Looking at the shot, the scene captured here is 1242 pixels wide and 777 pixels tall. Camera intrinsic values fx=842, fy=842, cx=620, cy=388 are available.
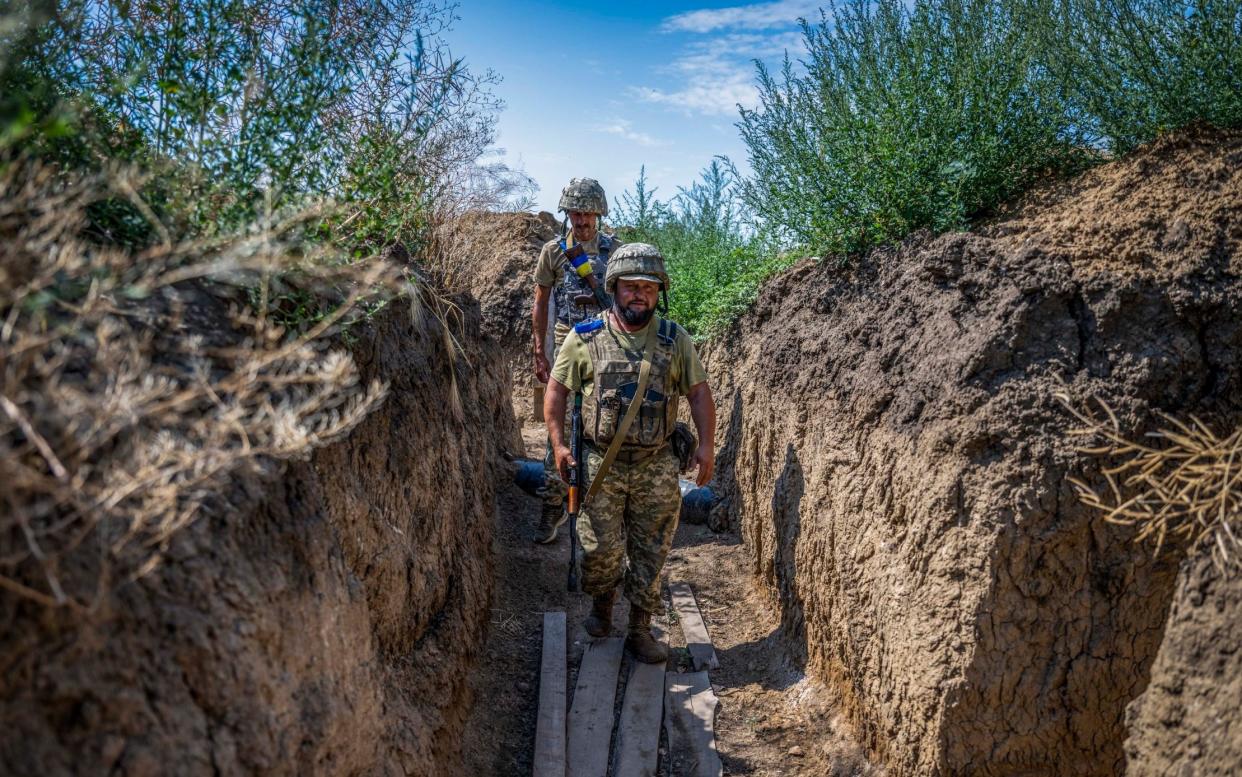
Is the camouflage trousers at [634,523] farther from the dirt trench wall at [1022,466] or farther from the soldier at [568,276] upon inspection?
the soldier at [568,276]

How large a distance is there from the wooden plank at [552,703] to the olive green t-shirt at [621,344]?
57.8 inches

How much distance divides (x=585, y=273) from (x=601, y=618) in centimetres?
232

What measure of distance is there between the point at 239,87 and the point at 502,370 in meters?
4.25

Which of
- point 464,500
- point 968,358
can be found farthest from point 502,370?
point 968,358

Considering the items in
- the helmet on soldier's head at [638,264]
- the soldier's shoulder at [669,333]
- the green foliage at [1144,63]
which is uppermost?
the green foliage at [1144,63]

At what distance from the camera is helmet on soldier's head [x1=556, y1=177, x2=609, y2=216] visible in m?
5.87

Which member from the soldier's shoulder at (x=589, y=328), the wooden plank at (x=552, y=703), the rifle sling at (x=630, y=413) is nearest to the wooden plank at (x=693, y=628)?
the wooden plank at (x=552, y=703)

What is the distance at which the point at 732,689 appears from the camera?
4621 millimetres

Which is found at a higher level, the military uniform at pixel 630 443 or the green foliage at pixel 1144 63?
the green foliage at pixel 1144 63

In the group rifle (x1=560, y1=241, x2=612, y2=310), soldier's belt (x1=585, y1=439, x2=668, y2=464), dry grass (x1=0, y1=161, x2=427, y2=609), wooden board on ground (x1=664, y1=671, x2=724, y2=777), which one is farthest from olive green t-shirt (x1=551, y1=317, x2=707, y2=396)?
dry grass (x1=0, y1=161, x2=427, y2=609)

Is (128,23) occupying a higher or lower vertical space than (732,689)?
higher

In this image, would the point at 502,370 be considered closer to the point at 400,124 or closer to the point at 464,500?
the point at 464,500

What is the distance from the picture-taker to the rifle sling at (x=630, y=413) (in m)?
4.43

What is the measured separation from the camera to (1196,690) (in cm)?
254
